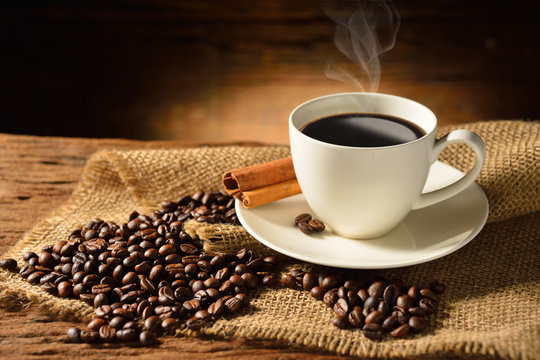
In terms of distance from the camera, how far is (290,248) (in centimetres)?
144

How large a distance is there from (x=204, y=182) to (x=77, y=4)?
1937 millimetres

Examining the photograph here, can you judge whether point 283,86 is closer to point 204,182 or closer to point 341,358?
point 204,182

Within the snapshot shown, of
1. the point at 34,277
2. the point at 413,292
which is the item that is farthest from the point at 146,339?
the point at 413,292

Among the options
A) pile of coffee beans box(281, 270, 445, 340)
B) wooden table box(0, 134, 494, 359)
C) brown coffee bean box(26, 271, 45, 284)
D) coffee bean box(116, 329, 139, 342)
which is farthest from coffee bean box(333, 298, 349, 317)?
brown coffee bean box(26, 271, 45, 284)

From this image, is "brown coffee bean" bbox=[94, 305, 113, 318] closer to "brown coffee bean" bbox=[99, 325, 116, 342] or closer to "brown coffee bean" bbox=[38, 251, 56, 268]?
"brown coffee bean" bbox=[99, 325, 116, 342]

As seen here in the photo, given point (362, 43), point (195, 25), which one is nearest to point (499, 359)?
point (362, 43)

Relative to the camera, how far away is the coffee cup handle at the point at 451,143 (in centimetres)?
144

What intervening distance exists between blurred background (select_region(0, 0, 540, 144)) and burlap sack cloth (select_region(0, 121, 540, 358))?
136 centimetres

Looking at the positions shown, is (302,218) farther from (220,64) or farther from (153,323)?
(220,64)

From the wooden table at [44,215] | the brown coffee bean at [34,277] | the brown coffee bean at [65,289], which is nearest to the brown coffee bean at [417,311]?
the wooden table at [44,215]

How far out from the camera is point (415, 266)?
1531 mm

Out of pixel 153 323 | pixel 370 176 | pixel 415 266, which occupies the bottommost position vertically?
pixel 415 266

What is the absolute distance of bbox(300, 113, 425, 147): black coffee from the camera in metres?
1.51

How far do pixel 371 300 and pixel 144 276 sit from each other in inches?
22.2
